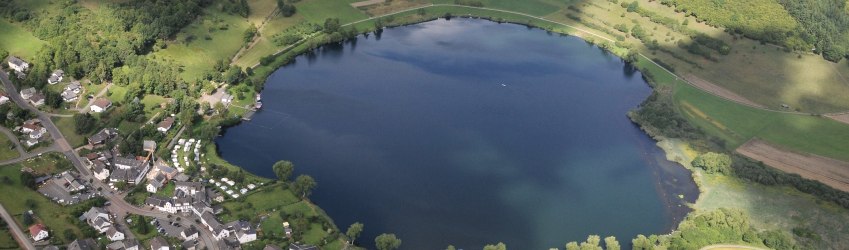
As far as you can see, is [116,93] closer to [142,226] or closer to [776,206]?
[142,226]

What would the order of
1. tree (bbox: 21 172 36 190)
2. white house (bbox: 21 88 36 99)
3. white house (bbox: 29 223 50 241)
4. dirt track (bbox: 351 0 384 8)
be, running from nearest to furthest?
white house (bbox: 29 223 50 241) < tree (bbox: 21 172 36 190) < white house (bbox: 21 88 36 99) < dirt track (bbox: 351 0 384 8)

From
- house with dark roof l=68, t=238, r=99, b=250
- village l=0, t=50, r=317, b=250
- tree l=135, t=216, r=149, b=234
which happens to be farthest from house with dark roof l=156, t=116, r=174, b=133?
house with dark roof l=68, t=238, r=99, b=250

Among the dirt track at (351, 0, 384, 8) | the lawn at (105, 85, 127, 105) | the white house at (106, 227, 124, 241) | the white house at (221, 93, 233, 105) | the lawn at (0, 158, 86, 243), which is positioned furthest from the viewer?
the dirt track at (351, 0, 384, 8)

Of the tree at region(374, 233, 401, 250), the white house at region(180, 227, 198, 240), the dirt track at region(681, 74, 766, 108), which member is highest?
the white house at region(180, 227, 198, 240)

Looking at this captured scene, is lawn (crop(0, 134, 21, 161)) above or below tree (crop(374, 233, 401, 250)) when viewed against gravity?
above

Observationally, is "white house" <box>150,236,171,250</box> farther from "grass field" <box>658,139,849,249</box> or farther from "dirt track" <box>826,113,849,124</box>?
"dirt track" <box>826,113,849,124</box>

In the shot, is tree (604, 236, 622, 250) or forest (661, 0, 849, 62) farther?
forest (661, 0, 849, 62)

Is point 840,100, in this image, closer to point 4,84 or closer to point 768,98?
point 768,98

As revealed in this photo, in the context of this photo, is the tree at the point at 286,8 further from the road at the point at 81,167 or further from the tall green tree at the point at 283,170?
the tall green tree at the point at 283,170

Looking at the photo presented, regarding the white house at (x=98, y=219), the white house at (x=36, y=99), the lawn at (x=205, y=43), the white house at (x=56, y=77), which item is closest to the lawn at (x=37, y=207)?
the white house at (x=98, y=219)
